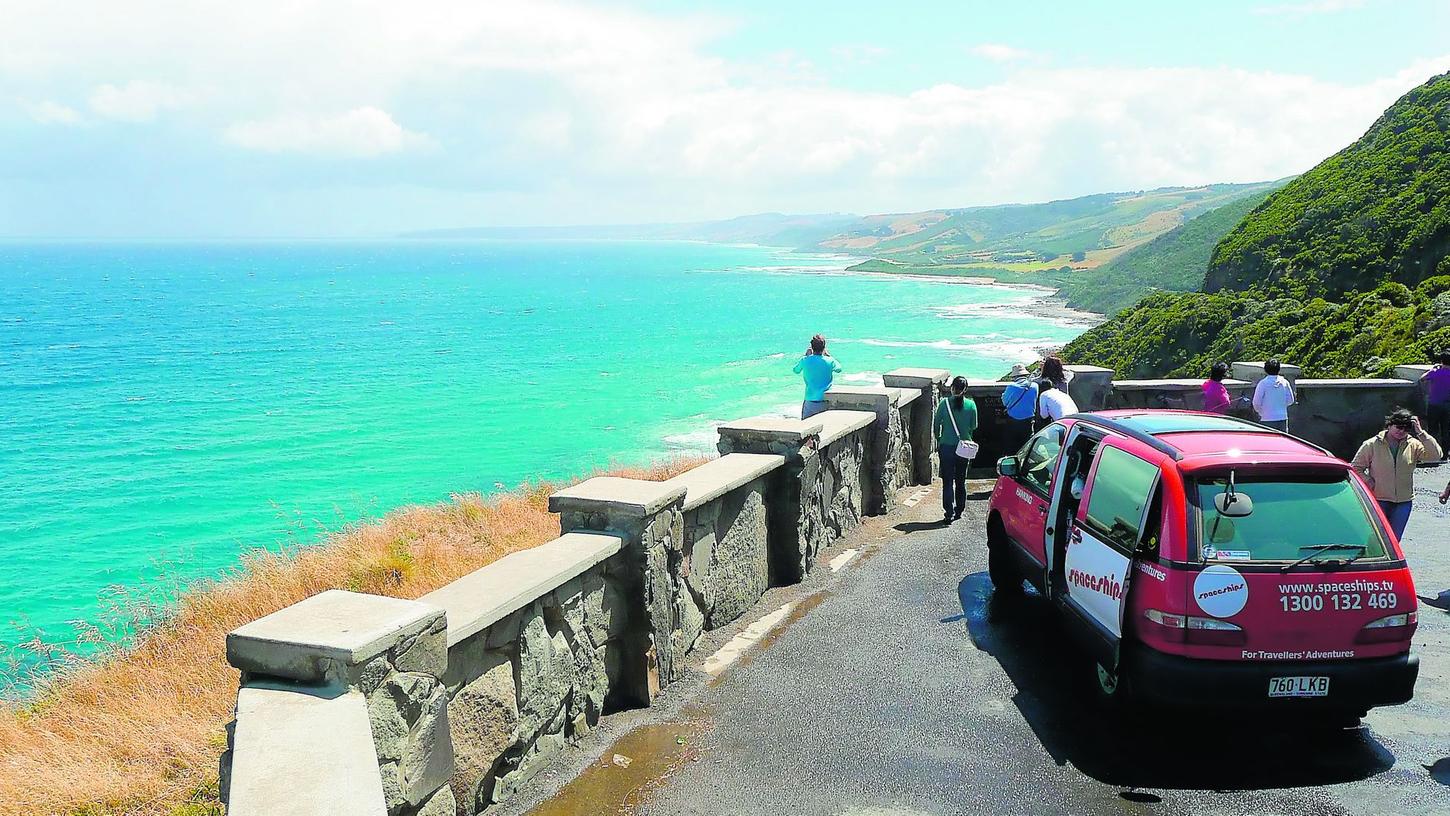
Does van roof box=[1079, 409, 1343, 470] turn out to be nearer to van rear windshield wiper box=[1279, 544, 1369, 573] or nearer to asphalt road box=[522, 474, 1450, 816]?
van rear windshield wiper box=[1279, 544, 1369, 573]

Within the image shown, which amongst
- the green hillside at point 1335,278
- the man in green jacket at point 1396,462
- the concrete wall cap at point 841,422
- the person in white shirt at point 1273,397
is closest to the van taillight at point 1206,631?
the man in green jacket at point 1396,462

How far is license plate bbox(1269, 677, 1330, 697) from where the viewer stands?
552 centimetres

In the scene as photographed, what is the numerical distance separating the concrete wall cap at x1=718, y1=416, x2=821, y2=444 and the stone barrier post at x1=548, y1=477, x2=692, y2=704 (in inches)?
91.5

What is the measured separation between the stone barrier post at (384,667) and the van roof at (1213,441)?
4194 millimetres

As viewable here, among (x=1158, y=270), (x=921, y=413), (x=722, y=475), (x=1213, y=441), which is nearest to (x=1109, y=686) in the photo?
(x=1213, y=441)

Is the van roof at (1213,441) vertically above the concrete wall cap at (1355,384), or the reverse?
the van roof at (1213,441)

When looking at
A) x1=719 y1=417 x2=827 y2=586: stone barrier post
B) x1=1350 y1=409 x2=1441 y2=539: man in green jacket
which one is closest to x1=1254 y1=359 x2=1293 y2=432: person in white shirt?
x1=1350 y1=409 x2=1441 y2=539: man in green jacket

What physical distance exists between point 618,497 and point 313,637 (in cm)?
259

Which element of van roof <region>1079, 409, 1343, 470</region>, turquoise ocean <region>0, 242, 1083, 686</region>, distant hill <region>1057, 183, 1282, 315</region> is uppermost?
van roof <region>1079, 409, 1343, 470</region>

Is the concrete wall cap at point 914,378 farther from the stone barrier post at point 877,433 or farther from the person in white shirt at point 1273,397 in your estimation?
the person in white shirt at point 1273,397

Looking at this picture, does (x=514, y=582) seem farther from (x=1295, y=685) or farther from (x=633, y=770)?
(x=1295, y=685)

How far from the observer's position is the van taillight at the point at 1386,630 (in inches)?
218

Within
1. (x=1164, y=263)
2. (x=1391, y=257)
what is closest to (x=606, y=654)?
(x=1391, y=257)

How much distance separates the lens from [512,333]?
315ft
